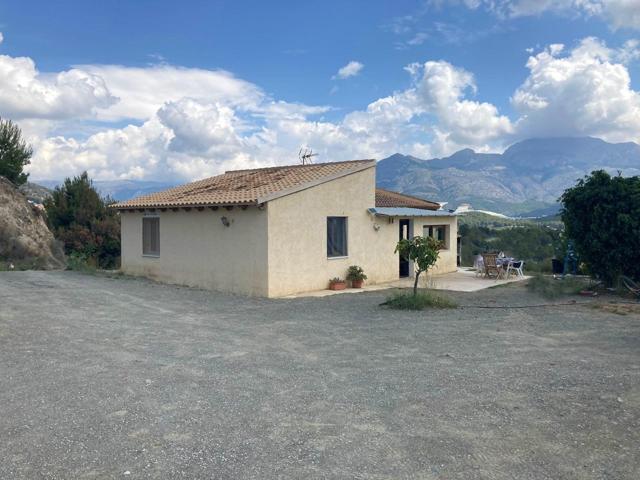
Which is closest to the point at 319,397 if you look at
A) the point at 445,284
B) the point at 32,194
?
the point at 445,284

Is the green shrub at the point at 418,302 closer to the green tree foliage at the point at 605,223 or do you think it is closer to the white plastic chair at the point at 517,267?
the green tree foliage at the point at 605,223

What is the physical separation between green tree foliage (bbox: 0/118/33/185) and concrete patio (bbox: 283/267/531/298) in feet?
66.4

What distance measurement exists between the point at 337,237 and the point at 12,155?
2057cm

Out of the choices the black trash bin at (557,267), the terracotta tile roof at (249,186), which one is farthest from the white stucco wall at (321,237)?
the black trash bin at (557,267)

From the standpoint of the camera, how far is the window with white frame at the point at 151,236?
17594 mm

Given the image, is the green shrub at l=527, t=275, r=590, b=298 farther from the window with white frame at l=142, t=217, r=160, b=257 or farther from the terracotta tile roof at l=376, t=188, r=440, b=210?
the window with white frame at l=142, t=217, r=160, b=257

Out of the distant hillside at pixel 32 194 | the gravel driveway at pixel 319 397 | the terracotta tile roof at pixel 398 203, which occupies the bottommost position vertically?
the gravel driveway at pixel 319 397

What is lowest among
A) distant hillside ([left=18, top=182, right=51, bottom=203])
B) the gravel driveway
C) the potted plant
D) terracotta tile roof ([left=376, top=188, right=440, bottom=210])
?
the gravel driveway

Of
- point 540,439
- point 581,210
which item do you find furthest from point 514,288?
point 540,439

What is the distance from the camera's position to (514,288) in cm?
1631

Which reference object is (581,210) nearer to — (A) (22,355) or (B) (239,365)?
(B) (239,365)

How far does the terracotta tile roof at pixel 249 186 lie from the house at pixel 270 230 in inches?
1.7

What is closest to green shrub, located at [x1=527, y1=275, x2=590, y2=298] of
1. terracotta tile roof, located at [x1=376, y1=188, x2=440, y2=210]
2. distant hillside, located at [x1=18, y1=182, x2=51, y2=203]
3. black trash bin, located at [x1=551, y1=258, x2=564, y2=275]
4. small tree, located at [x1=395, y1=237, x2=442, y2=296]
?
black trash bin, located at [x1=551, y1=258, x2=564, y2=275]

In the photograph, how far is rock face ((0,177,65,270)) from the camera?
21812mm
